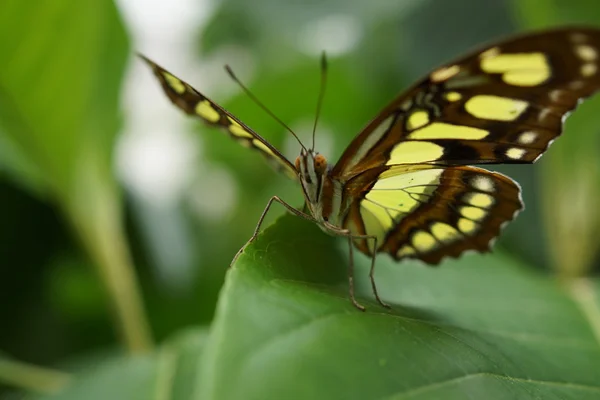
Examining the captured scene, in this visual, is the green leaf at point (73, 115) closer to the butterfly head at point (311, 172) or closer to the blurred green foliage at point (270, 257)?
the blurred green foliage at point (270, 257)

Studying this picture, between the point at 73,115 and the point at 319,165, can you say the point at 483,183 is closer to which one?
the point at 319,165

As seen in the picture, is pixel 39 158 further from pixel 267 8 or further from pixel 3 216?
pixel 267 8

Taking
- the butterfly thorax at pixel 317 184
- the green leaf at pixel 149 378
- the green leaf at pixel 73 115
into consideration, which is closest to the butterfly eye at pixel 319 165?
the butterfly thorax at pixel 317 184

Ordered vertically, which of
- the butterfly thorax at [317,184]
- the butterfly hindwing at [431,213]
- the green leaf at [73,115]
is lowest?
the butterfly hindwing at [431,213]

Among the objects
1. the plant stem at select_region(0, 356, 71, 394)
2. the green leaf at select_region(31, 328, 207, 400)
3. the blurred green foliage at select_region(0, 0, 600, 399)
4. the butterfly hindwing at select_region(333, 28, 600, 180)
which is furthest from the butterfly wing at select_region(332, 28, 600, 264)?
the plant stem at select_region(0, 356, 71, 394)

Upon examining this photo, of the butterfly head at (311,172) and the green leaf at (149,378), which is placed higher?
the butterfly head at (311,172)

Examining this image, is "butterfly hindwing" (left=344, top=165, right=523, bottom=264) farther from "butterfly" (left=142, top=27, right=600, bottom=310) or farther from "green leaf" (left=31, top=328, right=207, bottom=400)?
"green leaf" (left=31, top=328, right=207, bottom=400)

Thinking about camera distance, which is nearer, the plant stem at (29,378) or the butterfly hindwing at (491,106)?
the butterfly hindwing at (491,106)

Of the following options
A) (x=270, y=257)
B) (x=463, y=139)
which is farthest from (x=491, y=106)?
(x=270, y=257)
